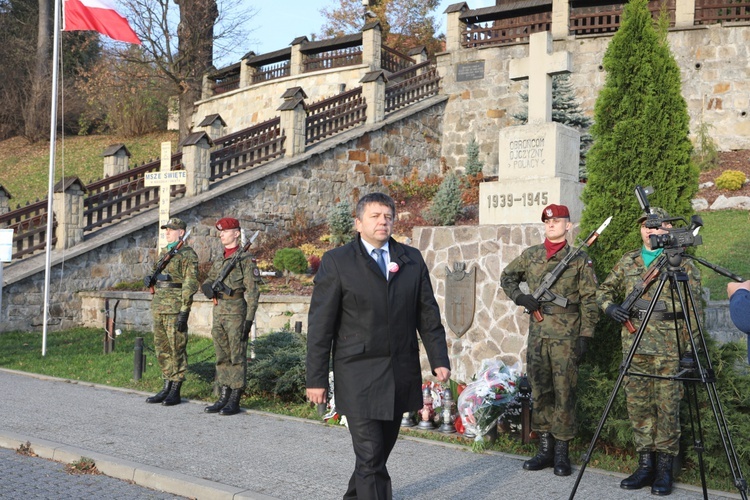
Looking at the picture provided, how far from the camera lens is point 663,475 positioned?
19.2 feet

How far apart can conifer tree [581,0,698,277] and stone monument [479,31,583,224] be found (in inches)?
52.8

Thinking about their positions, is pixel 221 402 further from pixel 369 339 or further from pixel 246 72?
pixel 246 72

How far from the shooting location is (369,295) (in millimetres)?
4766

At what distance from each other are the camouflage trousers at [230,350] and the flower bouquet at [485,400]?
8.72ft

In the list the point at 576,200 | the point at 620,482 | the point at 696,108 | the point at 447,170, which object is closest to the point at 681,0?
the point at 696,108

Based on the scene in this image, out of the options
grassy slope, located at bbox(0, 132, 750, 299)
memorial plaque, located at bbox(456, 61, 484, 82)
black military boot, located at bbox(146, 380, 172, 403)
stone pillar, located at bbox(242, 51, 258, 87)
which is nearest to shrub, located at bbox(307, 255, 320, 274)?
grassy slope, located at bbox(0, 132, 750, 299)

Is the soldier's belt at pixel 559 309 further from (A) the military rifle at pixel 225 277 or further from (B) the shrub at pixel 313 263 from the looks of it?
(B) the shrub at pixel 313 263

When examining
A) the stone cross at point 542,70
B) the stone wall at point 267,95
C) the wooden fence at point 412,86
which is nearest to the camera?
the stone cross at point 542,70

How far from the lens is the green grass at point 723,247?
13.3 metres

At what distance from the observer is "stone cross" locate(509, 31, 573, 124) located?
9234 mm

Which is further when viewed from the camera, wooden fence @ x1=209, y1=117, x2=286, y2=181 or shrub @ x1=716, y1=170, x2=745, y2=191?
wooden fence @ x1=209, y1=117, x2=286, y2=181

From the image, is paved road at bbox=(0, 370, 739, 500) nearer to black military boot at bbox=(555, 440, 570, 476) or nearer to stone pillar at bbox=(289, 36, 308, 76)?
black military boot at bbox=(555, 440, 570, 476)

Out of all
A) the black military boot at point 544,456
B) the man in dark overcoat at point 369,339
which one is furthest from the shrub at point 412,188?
the man in dark overcoat at point 369,339

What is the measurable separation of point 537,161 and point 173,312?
459 cm
